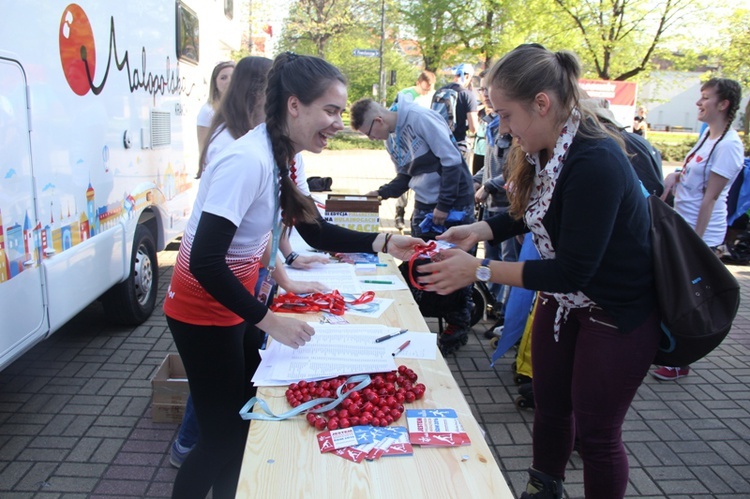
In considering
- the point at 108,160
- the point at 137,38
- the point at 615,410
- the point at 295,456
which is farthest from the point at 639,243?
the point at 137,38

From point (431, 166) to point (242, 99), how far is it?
1.83 metres

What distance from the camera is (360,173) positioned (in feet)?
48.3

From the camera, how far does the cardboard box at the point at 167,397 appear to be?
126 inches

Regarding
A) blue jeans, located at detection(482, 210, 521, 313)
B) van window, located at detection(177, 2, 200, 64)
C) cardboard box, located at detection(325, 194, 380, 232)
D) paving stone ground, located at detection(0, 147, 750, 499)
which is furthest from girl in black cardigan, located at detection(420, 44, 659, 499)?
van window, located at detection(177, 2, 200, 64)

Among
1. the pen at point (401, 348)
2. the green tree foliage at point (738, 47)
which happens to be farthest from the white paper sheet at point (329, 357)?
the green tree foliage at point (738, 47)

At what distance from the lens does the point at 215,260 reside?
5.36 feet

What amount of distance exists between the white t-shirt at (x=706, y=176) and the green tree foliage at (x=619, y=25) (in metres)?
15.7

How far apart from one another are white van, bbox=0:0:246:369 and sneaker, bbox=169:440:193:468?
840 mm

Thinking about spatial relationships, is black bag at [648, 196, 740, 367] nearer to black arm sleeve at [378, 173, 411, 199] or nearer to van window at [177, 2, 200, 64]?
black arm sleeve at [378, 173, 411, 199]

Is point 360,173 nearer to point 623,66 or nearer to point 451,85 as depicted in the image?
point 451,85

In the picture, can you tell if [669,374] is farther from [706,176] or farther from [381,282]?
[381,282]

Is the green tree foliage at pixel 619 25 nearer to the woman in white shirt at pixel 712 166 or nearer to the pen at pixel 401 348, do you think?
the woman in white shirt at pixel 712 166

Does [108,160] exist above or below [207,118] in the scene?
below

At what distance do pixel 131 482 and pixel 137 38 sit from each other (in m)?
2.92
